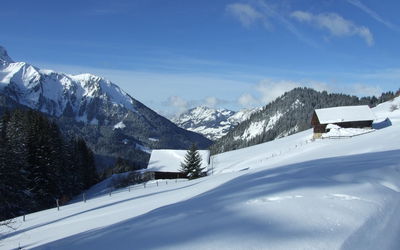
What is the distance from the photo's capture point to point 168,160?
69875 millimetres

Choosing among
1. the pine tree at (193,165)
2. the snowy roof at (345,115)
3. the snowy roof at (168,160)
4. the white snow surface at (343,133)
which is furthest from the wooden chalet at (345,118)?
the pine tree at (193,165)

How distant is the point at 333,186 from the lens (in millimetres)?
8492

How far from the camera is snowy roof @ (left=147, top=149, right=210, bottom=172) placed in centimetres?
6712

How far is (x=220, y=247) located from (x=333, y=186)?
4362 mm

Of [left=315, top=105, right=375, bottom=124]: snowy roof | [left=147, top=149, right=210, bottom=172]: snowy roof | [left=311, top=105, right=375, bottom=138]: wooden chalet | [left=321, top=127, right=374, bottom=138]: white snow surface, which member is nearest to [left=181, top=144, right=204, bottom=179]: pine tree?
[left=147, top=149, right=210, bottom=172]: snowy roof

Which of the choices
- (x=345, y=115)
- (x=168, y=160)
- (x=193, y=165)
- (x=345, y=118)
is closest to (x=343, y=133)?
(x=345, y=118)

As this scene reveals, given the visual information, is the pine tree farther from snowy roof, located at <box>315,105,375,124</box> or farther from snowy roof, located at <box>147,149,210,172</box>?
snowy roof, located at <box>315,105,375,124</box>

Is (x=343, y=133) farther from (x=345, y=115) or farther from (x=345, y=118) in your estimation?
(x=345, y=115)

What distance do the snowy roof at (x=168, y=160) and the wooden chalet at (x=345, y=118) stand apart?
23.1 metres

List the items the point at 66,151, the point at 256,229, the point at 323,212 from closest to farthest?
the point at 256,229 < the point at 323,212 < the point at 66,151

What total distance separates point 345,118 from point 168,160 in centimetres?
3569


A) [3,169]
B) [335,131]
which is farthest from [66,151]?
[335,131]

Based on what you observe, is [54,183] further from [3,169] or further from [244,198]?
[244,198]

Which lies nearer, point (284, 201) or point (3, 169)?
Answer: point (284, 201)
